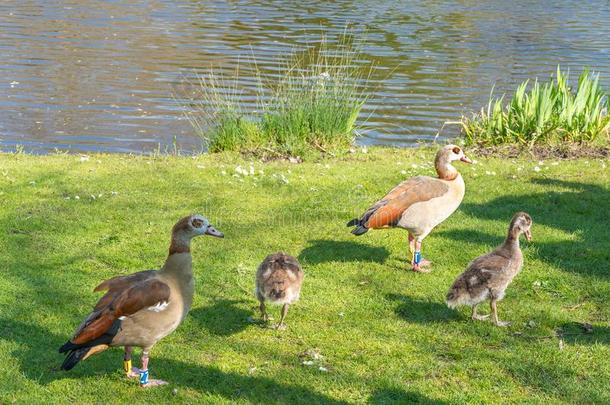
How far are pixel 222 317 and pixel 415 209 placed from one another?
8.84ft

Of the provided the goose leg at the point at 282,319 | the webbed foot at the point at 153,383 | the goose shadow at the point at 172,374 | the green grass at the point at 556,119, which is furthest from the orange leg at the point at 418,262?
the green grass at the point at 556,119

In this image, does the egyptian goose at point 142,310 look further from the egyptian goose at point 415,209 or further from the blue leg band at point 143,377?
the egyptian goose at point 415,209

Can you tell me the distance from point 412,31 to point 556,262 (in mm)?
26023

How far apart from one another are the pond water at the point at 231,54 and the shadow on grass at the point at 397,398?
38.3ft

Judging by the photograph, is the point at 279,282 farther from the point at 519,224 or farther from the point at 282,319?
the point at 519,224

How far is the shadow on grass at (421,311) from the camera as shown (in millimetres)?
8383

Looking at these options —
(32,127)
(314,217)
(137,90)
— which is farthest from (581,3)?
(314,217)

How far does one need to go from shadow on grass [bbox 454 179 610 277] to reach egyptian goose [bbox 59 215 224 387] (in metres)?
4.75

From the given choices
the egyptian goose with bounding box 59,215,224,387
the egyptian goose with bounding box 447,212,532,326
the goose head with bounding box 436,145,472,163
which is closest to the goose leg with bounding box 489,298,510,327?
the egyptian goose with bounding box 447,212,532,326

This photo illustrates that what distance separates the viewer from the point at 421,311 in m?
8.55

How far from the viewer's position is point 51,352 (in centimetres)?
734

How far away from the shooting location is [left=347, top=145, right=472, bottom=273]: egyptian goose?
9.57 metres

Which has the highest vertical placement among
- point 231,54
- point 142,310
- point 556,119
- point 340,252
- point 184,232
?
point 184,232

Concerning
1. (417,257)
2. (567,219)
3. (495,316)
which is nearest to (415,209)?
(417,257)
